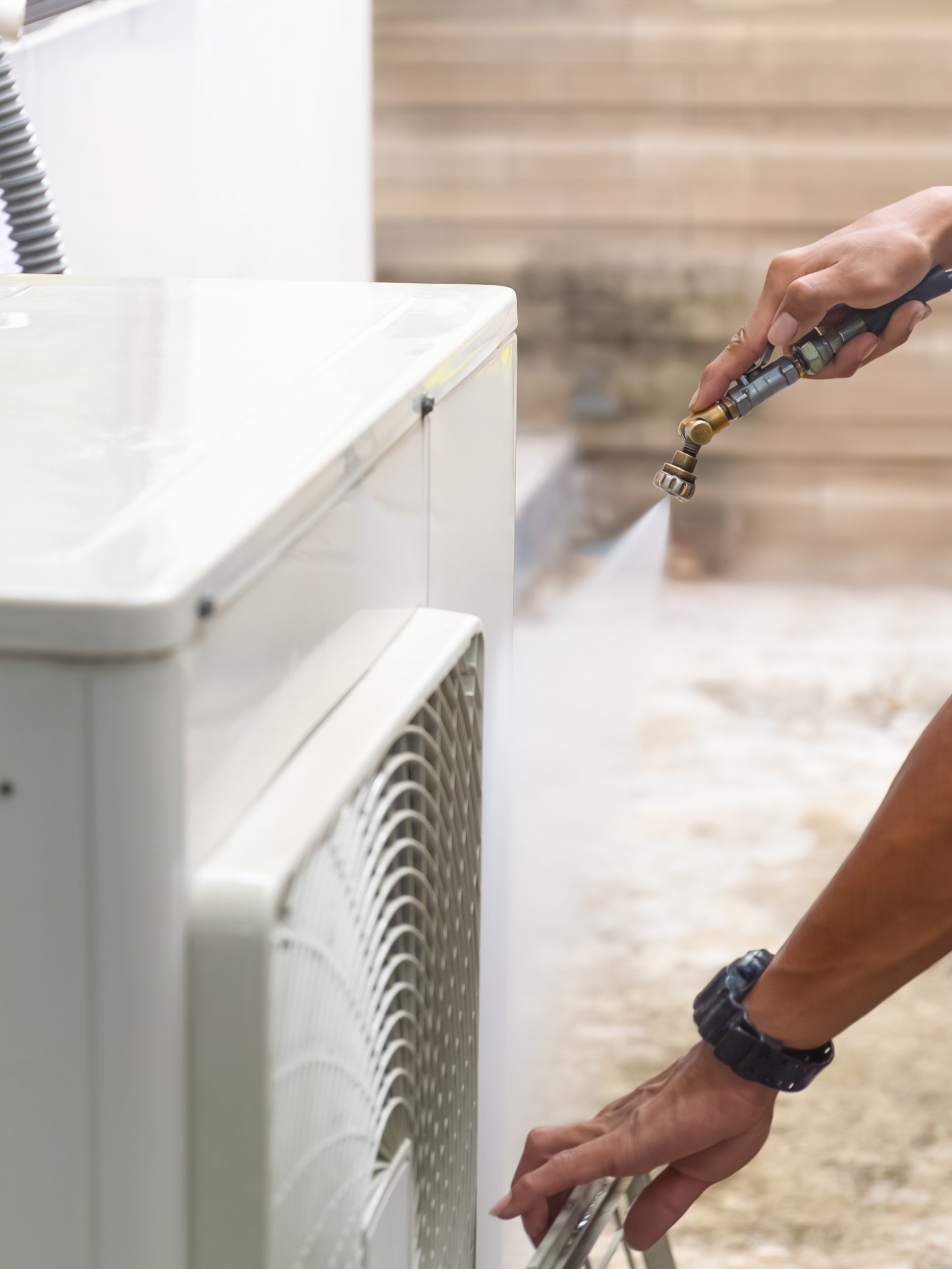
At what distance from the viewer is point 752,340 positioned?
0.83 m

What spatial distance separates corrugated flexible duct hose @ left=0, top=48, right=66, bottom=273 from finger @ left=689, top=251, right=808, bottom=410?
46 cm

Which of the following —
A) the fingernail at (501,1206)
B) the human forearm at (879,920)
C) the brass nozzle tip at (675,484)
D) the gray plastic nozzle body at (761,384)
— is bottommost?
the fingernail at (501,1206)

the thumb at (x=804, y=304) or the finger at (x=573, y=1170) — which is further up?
the thumb at (x=804, y=304)

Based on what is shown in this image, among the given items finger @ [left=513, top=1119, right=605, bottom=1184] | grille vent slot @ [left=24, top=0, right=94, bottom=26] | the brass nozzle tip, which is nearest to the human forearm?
finger @ [left=513, top=1119, right=605, bottom=1184]

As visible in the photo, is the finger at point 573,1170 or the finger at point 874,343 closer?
the finger at point 573,1170

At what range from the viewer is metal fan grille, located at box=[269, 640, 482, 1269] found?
17.6 inches

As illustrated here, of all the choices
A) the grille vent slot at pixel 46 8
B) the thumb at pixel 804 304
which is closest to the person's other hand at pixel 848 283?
the thumb at pixel 804 304

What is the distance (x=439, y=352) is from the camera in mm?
664

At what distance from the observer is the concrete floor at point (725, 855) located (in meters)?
1.64

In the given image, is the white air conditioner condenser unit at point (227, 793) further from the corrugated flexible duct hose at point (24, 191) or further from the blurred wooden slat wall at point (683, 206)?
the blurred wooden slat wall at point (683, 206)

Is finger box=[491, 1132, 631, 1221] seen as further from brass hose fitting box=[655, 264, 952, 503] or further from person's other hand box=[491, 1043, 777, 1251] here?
brass hose fitting box=[655, 264, 952, 503]

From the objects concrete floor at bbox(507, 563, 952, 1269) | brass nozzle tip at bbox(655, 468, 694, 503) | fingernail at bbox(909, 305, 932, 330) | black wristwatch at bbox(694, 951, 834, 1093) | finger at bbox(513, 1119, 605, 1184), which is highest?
fingernail at bbox(909, 305, 932, 330)

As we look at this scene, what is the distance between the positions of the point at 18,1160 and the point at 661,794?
7.32ft

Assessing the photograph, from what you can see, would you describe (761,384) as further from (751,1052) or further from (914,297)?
(751,1052)
